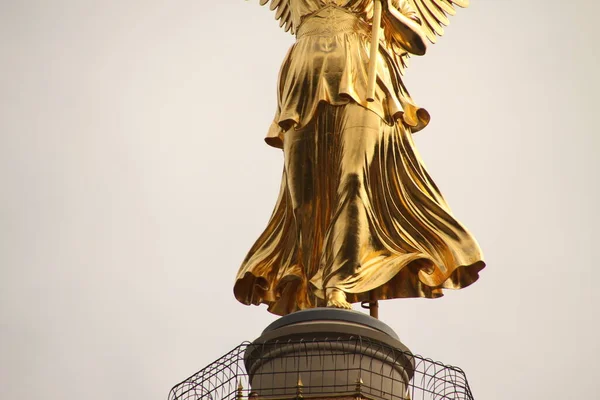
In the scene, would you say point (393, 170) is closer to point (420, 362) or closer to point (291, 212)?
point (291, 212)

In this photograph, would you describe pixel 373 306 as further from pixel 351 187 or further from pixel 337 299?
pixel 351 187

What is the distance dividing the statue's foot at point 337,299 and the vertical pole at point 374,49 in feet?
8.92

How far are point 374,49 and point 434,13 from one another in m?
2.22

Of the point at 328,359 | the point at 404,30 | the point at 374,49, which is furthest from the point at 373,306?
the point at 404,30

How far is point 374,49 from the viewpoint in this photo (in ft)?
68.7

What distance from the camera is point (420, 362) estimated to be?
18.9 meters

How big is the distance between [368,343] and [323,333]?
55 centimetres

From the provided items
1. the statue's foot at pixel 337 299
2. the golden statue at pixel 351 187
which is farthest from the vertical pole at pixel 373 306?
the statue's foot at pixel 337 299

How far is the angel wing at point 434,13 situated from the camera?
74.6ft

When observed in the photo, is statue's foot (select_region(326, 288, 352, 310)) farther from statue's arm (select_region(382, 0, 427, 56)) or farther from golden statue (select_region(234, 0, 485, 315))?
statue's arm (select_region(382, 0, 427, 56))

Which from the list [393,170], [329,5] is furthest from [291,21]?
→ [393,170]

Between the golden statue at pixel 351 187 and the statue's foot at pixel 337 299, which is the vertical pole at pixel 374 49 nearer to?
the golden statue at pixel 351 187

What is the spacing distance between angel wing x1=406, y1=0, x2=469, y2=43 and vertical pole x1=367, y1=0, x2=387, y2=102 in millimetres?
1440

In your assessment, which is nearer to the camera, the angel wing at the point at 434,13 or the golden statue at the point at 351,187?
the golden statue at the point at 351,187
